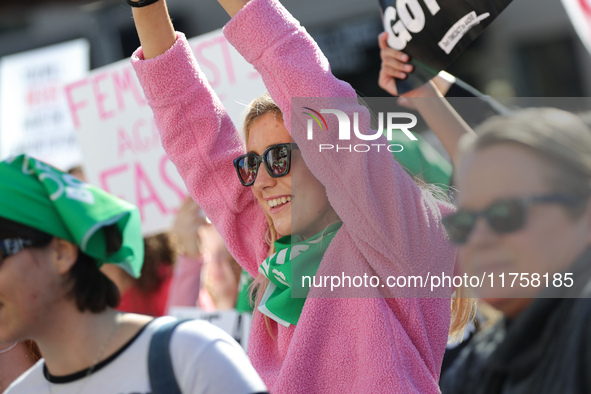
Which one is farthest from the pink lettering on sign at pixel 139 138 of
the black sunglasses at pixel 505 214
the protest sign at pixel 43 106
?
the black sunglasses at pixel 505 214

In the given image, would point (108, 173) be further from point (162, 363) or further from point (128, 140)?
point (162, 363)

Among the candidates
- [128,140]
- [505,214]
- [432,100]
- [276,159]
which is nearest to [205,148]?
[276,159]

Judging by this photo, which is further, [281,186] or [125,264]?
[281,186]

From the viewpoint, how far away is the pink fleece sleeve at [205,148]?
1753mm

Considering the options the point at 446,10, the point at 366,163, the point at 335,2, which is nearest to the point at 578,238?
the point at 366,163

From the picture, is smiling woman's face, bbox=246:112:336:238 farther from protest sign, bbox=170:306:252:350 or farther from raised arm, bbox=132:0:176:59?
protest sign, bbox=170:306:252:350

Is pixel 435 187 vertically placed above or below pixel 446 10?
below

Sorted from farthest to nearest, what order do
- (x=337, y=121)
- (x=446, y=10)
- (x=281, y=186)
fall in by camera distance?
(x=281, y=186) < (x=446, y=10) < (x=337, y=121)

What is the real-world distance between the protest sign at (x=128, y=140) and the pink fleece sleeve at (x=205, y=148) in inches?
48.5

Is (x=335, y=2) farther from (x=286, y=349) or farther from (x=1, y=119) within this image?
(x=286, y=349)

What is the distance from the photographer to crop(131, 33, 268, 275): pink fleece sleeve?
1.75 m

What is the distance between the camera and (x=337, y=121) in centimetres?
137

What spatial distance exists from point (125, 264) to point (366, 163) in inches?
23.2

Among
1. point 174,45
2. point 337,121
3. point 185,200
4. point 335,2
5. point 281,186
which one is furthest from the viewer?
point 335,2
